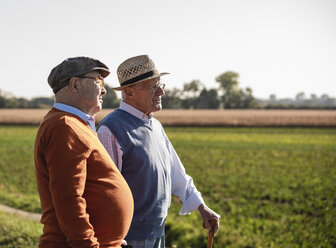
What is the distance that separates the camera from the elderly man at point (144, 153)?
254 centimetres

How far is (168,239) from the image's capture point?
19.7ft

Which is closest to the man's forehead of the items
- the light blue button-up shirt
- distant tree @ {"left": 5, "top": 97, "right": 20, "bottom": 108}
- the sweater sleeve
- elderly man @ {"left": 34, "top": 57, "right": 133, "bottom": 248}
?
elderly man @ {"left": 34, "top": 57, "right": 133, "bottom": 248}

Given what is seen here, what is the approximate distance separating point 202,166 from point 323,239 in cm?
817

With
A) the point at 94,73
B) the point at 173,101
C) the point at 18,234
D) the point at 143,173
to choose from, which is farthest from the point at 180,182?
the point at 173,101

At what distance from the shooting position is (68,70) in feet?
6.48

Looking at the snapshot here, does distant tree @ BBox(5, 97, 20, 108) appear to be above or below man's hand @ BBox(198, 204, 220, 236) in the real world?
below

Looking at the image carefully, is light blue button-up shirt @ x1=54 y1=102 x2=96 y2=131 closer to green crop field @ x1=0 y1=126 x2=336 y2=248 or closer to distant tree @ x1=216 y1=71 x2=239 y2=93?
green crop field @ x1=0 y1=126 x2=336 y2=248

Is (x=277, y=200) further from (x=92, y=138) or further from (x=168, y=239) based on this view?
(x=92, y=138)

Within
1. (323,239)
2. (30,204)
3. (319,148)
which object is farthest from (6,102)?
(323,239)

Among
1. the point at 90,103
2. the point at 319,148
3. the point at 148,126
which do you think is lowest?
the point at 319,148

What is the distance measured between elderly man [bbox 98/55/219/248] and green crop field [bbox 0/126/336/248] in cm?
315

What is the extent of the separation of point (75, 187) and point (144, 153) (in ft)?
2.81

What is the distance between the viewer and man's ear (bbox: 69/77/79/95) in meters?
1.97

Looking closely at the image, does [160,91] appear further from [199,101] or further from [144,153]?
[199,101]
